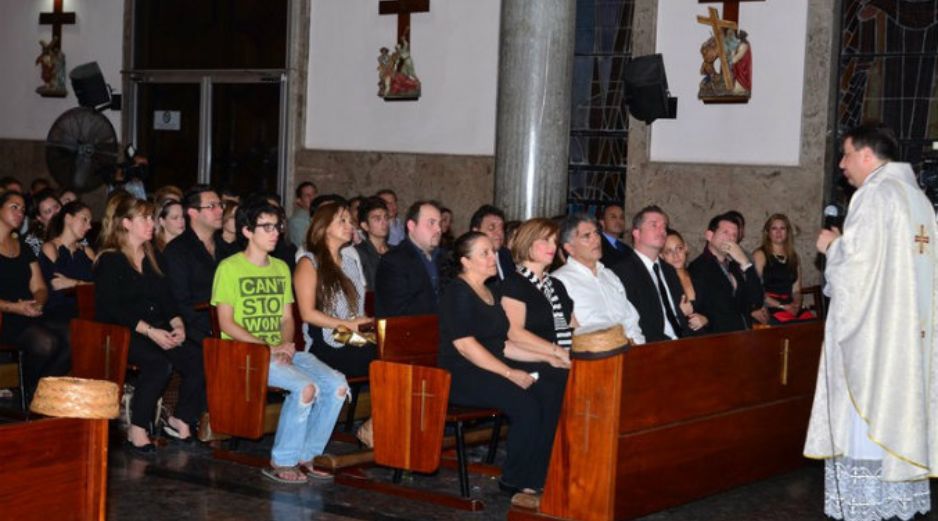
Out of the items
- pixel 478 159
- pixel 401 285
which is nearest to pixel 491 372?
pixel 401 285

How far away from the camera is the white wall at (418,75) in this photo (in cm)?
1479

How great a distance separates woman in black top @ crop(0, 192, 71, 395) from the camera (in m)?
8.90

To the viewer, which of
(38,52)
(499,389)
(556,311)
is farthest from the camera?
(38,52)

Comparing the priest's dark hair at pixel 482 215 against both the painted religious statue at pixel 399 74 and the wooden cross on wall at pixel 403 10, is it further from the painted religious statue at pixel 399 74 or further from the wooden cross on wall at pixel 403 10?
the wooden cross on wall at pixel 403 10

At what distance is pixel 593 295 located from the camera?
8.02 metres

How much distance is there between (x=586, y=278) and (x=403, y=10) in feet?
25.7

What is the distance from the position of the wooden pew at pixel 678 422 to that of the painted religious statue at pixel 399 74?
7459 mm

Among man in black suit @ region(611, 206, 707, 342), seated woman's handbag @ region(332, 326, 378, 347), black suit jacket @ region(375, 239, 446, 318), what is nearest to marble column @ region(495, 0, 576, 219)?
man in black suit @ region(611, 206, 707, 342)

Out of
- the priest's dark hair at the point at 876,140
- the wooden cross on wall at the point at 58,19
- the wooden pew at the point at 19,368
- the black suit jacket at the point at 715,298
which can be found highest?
the wooden cross on wall at the point at 58,19

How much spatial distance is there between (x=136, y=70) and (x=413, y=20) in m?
3.96

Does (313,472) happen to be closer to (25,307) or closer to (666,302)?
(25,307)

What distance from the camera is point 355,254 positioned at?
8922mm

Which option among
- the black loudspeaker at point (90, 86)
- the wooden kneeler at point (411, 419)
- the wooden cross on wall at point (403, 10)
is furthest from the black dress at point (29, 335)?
the black loudspeaker at point (90, 86)

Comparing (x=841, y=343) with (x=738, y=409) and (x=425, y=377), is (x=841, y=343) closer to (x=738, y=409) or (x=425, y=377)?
(x=738, y=409)
